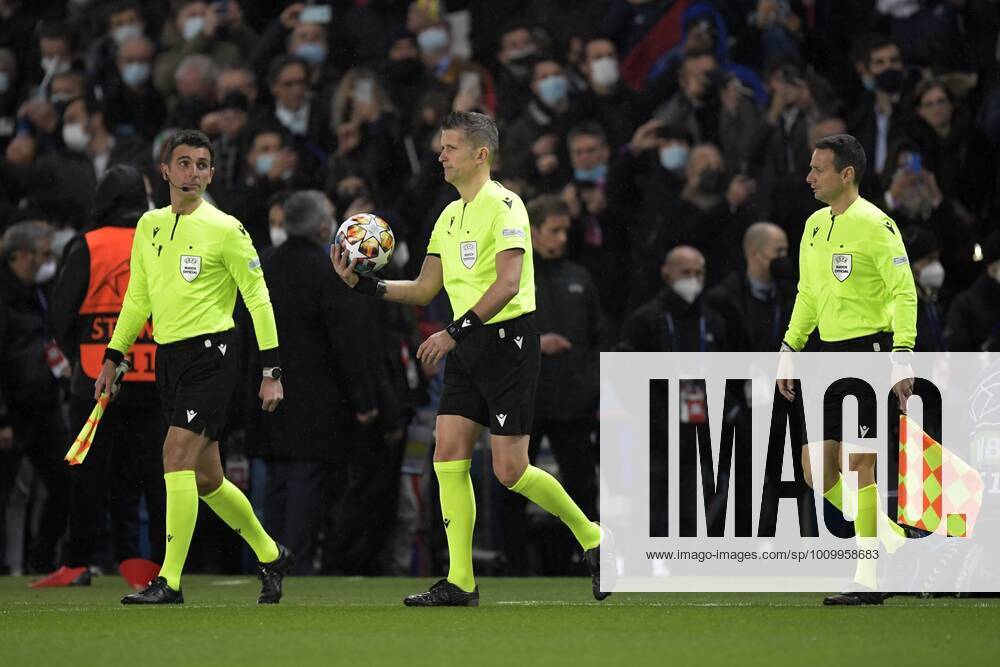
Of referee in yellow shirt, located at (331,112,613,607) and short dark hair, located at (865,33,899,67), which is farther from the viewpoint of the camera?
short dark hair, located at (865,33,899,67)

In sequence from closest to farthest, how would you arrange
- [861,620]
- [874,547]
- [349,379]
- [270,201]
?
[861,620] → [874,547] → [349,379] → [270,201]

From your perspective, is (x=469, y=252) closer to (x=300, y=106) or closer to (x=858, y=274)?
(x=858, y=274)

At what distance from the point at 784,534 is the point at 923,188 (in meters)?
4.48

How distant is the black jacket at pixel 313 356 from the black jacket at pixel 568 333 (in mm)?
1216

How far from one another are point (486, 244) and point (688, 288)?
4.49 m

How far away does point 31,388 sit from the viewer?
43.5 feet

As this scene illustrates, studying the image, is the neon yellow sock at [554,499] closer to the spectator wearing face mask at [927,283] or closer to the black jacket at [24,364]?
the spectator wearing face mask at [927,283]

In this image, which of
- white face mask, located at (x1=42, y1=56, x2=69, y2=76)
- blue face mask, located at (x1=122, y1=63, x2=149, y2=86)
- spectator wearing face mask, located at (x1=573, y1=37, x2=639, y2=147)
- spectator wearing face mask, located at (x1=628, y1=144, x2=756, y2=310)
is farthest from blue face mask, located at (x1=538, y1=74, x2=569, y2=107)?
white face mask, located at (x1=42, y1=56, x2=69, y2=76)

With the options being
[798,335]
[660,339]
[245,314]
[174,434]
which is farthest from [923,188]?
[174,434]

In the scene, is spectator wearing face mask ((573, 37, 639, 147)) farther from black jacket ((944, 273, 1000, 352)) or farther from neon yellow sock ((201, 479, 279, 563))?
neon yellow sock ((201, 479, 279, 563))

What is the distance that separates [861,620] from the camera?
8.36 meters

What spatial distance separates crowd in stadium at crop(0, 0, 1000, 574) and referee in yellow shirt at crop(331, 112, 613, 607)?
307cm

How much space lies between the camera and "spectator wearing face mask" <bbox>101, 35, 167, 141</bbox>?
A: 1811cm

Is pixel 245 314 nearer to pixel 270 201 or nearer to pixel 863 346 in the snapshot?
pixel 270 201
